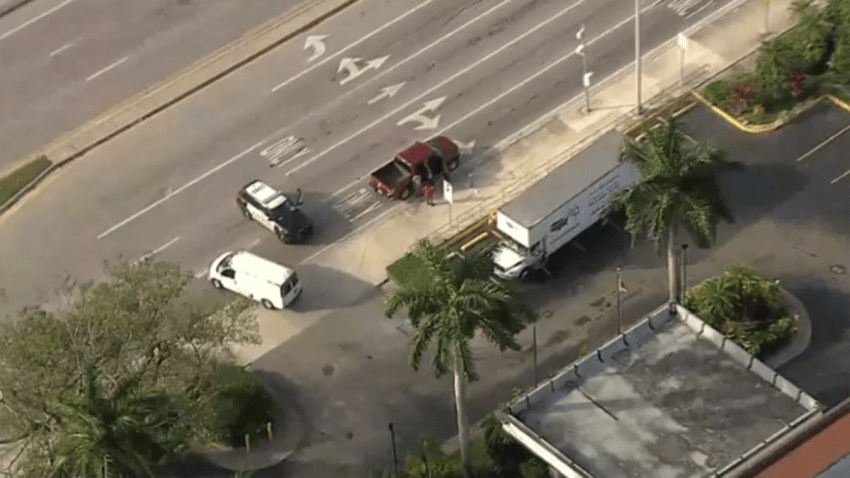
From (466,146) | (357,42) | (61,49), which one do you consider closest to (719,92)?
(466,146)

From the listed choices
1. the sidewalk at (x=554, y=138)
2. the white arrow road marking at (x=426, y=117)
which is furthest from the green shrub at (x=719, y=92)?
the white arrow road marking at (x=426, y=117)

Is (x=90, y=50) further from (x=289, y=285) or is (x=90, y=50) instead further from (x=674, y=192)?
(x=674, y=192)

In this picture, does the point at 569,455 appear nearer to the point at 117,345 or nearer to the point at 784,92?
the point at 117,345

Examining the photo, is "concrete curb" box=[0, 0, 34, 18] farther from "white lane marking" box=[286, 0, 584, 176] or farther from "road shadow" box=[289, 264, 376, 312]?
"road shadow" box=[289, 264, 376, 312]

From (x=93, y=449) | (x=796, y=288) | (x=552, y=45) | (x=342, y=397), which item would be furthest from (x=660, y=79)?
(x=93, y=449)

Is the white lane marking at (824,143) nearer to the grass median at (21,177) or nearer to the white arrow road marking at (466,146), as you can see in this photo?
the white arrow road marking at (466,146)

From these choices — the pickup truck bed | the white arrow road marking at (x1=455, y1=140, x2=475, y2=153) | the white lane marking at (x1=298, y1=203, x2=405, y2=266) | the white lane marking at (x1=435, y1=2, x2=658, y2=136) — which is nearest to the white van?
the white lane marking at (x1=298, y1=203, x2=405, y2=266)
